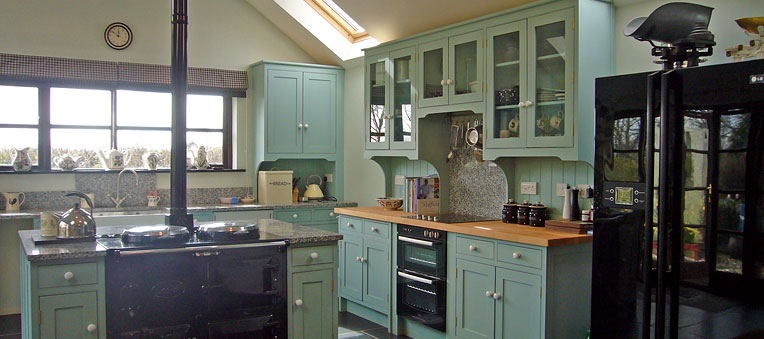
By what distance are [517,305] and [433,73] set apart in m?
1.91

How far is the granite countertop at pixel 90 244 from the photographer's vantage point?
2643mm

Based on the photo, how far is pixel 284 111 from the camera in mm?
5820

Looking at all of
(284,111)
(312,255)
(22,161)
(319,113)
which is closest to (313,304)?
(312,255)

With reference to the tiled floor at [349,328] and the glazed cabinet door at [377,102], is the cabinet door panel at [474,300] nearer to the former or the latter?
the tiled floor at [349,328]

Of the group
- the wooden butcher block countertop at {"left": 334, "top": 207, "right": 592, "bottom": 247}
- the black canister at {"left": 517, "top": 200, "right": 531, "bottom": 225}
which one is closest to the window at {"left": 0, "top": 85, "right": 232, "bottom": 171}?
the wooden butcher block countertop at {"left": 334, "top": 207, "right": 592, "bottom": 247}

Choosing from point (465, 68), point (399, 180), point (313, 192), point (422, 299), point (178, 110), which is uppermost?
point (465, 68)

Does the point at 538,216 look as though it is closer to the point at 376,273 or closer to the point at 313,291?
the point at 376,273

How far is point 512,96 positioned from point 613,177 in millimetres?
1378

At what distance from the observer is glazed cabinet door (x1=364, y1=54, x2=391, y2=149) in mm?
4995

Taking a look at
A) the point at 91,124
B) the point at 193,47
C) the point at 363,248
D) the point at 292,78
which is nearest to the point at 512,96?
the point at 363,248

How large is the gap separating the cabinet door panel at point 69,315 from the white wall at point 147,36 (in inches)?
115

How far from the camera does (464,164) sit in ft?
15.4

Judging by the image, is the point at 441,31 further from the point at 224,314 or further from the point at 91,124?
the point at 91,124

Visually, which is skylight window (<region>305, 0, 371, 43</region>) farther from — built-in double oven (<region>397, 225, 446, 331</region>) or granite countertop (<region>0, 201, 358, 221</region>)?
built-in double oven (<region>397, 225, 446, 331</region>)
